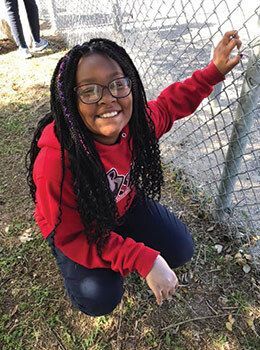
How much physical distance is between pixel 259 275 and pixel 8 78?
329cm

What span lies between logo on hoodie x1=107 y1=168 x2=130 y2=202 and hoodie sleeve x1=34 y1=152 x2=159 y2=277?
0.62ft

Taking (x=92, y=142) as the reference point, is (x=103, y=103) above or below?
above

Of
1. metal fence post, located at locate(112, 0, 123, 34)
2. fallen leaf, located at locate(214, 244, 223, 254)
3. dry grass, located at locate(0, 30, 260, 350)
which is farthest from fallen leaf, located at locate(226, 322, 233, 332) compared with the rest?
metal fence post, located at locate(112, 0, 123, 34)

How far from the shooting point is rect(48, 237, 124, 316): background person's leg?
70.6 inches

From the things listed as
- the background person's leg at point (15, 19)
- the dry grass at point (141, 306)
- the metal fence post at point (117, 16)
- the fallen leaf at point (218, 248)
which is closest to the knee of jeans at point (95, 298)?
the dry grass at point (141, 306)

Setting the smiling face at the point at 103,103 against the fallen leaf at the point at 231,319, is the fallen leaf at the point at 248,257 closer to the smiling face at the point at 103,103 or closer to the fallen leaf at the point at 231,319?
the fallen leaf at the point at 231,319

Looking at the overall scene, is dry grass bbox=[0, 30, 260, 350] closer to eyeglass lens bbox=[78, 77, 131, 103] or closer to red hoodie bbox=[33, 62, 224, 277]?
red hoodie bbox=[33, 62, 224, 277]

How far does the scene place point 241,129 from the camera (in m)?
1.87

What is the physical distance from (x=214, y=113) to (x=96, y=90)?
5.66 ft

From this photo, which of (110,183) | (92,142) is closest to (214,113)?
(110,183)

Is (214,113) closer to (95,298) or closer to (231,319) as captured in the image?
(231,319)

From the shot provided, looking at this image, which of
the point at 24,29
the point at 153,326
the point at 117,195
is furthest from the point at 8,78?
the point at 153,326

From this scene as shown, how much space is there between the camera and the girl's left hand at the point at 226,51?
1555 mm

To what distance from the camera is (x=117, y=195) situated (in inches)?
71.7
